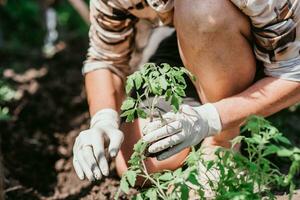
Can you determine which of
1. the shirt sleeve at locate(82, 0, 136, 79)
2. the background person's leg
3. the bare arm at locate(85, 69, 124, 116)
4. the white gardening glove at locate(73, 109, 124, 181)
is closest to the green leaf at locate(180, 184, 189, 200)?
the white gardening glove at locate(73, 109, 124, 181)

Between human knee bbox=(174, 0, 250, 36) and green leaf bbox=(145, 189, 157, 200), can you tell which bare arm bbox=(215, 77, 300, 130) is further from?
green leaf bbox=(145, 189, 157, 200)

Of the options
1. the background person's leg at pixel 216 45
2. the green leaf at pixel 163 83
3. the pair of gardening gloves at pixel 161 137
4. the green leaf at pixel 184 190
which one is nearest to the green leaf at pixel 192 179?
the green leaf at pixel 184 190

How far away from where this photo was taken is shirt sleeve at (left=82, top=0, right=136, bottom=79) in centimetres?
255

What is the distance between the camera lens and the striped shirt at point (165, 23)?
2.20 metres

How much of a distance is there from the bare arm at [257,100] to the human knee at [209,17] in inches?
9.0

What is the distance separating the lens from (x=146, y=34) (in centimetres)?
354

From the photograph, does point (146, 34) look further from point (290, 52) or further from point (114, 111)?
point (290, 52)

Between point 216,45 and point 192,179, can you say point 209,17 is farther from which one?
point 192,179

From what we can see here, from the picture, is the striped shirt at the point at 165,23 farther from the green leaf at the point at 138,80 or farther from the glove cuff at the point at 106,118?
the green leaf at the point at 138,80

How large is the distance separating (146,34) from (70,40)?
1.38 metres

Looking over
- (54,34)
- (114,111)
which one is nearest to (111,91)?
(114,111)

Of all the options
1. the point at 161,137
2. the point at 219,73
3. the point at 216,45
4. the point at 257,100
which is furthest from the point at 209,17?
the point at 161,137

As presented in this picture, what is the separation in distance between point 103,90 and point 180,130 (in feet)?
1.85

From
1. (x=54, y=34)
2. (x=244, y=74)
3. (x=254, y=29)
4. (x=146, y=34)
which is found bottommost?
(x=54, y=34)
